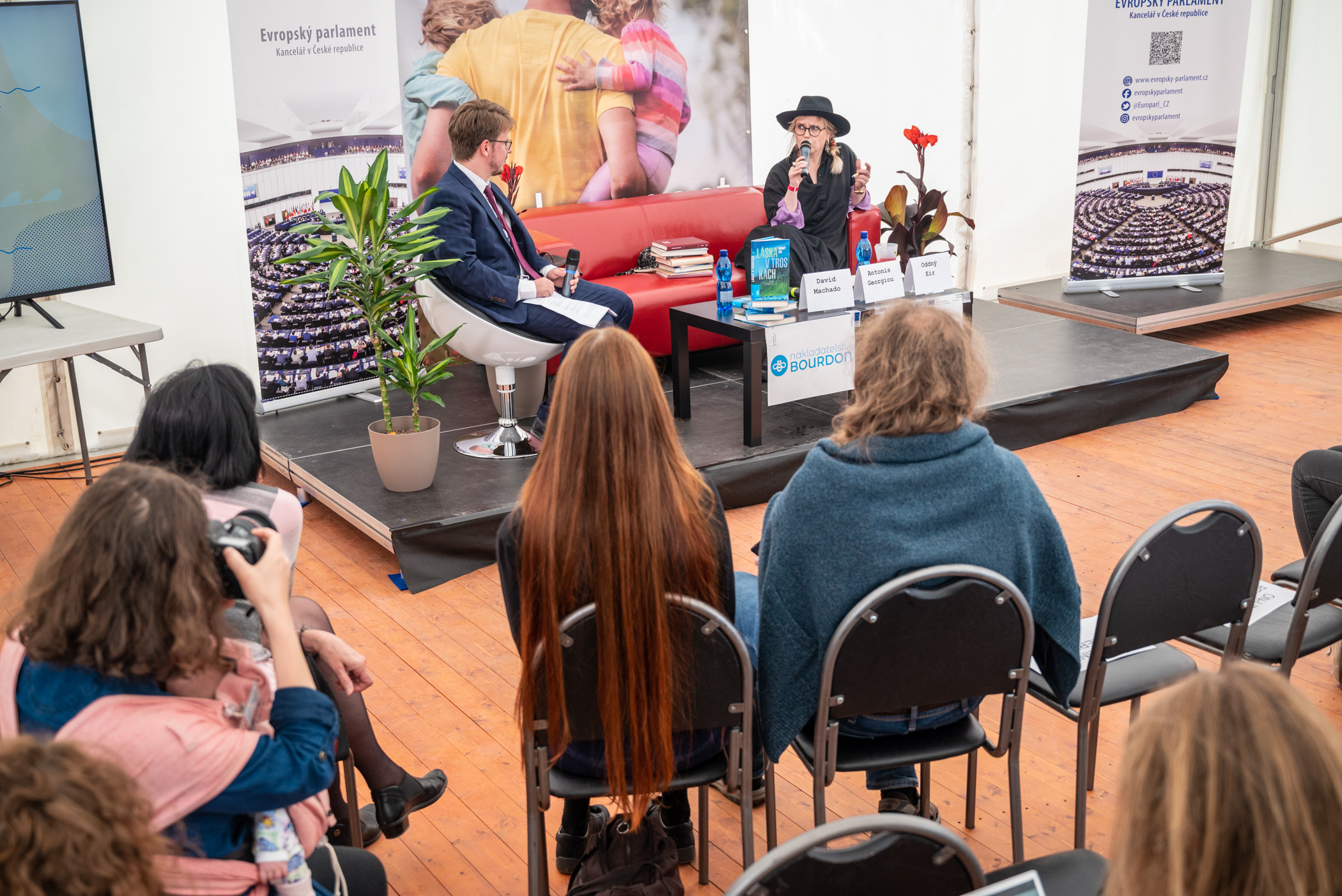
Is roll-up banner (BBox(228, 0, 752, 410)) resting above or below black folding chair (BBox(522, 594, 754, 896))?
above

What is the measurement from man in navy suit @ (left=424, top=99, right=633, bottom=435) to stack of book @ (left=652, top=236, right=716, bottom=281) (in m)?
1.01

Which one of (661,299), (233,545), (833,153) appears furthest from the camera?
(833,153)

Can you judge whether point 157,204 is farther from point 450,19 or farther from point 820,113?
point 820,113

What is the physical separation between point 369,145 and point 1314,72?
258 inches

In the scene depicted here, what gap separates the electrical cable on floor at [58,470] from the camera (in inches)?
184

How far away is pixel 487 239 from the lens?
172 inches

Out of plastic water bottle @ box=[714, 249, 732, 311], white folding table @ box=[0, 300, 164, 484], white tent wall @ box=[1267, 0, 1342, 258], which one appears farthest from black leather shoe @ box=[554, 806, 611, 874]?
white tent wall @ box=[1267, 0, 1342, 258]

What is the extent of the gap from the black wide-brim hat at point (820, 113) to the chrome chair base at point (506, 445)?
7.42 feet

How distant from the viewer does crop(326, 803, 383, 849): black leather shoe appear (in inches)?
90.0

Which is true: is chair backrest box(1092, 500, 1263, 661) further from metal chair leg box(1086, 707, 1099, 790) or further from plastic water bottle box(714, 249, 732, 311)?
plastic water bottle box(714, 249, 732, 311)

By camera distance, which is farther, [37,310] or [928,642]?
[37,310]

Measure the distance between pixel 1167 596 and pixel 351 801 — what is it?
5.17 feet

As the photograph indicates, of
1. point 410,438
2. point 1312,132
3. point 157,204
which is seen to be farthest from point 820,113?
point 1312,132

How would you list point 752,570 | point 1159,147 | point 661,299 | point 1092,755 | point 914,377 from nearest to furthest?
point 914,377
point 1092,755
point 752,570
point 661,299
point 1159,147
